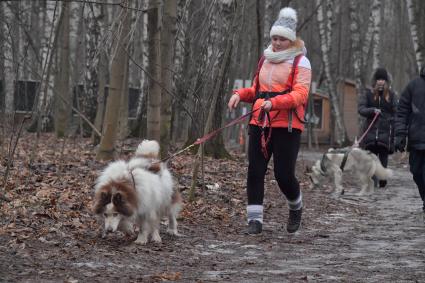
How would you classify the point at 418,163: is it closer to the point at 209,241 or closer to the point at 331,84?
the point at 209,241

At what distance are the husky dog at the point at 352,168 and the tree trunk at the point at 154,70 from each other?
4.89m

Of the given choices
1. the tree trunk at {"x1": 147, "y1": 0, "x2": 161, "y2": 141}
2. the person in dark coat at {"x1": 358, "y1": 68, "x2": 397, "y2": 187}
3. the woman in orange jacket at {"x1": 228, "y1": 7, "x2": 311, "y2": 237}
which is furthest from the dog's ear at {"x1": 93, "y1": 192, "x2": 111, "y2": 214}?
the person in dark coat at {"x1": 358, "y1": 68, "x2": 397, "y2": 187}

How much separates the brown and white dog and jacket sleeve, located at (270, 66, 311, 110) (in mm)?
1295

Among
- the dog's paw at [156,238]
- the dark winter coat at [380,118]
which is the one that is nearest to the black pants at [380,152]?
the dark winter coat at [380,118]

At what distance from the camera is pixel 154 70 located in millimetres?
8969

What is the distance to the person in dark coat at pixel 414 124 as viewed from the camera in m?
8.89

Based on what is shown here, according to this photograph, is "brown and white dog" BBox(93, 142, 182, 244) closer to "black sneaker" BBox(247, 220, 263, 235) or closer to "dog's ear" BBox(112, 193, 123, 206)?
"dog's ear" BBox(112, 193, 123, 206)

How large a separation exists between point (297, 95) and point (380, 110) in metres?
6.51

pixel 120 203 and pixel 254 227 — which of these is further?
pixel 254 227

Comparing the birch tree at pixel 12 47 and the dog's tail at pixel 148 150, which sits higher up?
the birch tree at pixel 12 47

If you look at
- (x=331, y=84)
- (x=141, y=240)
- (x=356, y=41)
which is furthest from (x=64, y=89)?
(x=141, y=240)

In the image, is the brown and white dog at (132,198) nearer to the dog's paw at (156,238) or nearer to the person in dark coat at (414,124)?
the dog's paw at (156,238)

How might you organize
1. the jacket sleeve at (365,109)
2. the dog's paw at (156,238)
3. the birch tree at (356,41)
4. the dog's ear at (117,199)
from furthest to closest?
the birch tree at (356,41)
the jacket sleeve at (365,109)
the dog's paw at (156,238)
the dog's ear at (117,199)

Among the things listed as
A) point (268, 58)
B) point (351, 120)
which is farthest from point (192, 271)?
point (351, 120)
